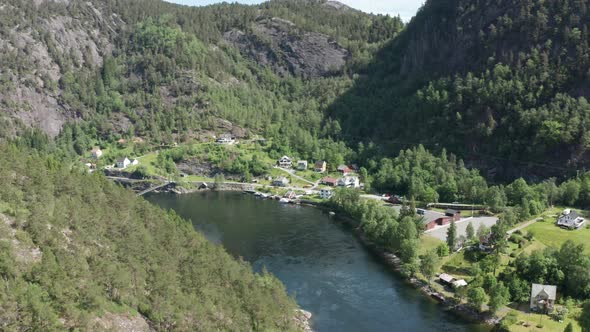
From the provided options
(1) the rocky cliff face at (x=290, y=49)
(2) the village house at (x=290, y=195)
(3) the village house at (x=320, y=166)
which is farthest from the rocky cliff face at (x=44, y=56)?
(2) the village house at (x=290, y=195)

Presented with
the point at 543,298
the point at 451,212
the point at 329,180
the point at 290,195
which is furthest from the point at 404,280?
the point at 329,180

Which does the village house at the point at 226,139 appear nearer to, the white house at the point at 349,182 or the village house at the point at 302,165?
the village house at the point at 302,165

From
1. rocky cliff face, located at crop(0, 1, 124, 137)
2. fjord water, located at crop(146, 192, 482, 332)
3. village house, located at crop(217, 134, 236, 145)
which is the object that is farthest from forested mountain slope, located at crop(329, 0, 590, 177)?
rocky cliff face, located at crop(0, 1, 124, 137)

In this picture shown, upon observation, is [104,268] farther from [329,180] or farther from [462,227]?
[329,180]

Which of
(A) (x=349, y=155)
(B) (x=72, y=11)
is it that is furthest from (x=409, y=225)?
(B) (x=72, y=11)

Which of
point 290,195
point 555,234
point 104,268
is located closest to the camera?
point 104,268

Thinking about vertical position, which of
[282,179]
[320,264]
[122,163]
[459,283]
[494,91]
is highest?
[494,91]
